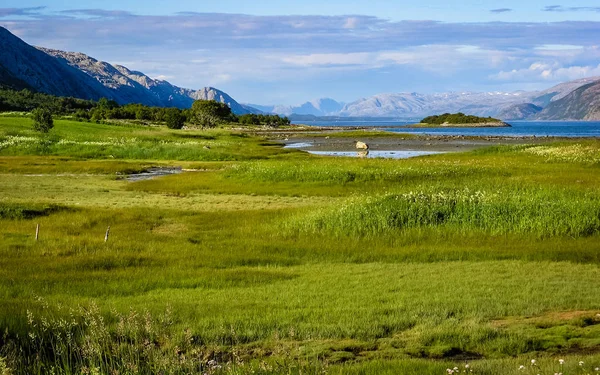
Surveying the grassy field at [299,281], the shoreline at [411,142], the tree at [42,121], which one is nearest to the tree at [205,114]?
the shoreline at [411,142]

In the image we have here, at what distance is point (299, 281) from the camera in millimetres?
20188

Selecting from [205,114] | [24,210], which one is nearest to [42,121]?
[24,210]

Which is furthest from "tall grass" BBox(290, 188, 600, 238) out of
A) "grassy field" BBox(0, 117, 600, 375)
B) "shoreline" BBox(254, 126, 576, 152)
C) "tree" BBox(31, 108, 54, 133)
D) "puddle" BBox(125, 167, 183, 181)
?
"shoreline" BBox(254, 126, 576, 152)

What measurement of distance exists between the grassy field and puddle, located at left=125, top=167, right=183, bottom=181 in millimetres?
9978

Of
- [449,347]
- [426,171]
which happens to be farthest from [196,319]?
[426,171]

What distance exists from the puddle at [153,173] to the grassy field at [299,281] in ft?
32.7

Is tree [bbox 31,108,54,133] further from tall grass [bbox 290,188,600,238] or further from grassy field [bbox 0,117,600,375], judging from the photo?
tall grass [bbox 290,188,600,238]

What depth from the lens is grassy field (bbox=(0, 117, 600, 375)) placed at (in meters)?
12.6

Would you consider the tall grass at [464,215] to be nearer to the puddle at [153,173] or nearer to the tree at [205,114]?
the puddle at [153,173]

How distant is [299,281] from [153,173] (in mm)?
48358

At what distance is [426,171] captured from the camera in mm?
54656

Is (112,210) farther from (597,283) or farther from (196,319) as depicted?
(597,283)

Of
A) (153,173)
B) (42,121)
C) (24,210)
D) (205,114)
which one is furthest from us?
(205,114)

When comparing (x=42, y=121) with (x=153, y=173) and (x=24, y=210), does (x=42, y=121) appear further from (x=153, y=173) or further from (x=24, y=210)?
(x=24, y=210)
